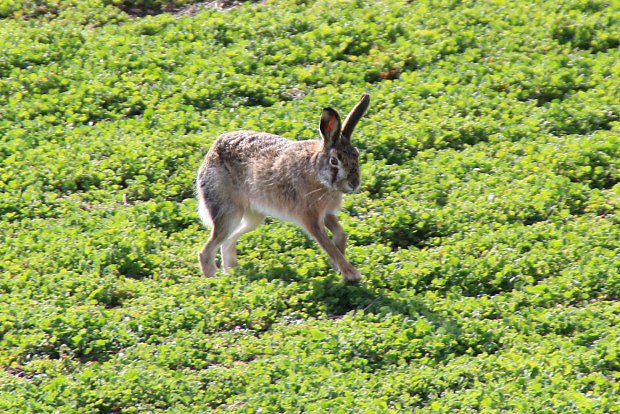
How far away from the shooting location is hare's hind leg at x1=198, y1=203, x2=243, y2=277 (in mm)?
9648

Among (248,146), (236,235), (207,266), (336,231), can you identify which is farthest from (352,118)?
(207,266)

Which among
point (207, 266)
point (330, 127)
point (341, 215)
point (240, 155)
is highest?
point (330, 127)

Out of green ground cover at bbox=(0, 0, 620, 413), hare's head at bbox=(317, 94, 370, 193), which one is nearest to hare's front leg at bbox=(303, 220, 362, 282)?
green ground cover at bbox=(0, 0, 620, 413)

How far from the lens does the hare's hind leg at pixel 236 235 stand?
9.83 m

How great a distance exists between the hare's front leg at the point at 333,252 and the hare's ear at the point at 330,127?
0.68 metres

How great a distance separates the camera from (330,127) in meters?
9.30

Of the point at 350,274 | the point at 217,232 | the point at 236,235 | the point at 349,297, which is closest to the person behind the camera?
the point at 349,297

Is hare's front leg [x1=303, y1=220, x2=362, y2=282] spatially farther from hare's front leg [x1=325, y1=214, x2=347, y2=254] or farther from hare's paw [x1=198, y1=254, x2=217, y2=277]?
hare's paw [x1=198, y1=254, x2=217, y2=277]

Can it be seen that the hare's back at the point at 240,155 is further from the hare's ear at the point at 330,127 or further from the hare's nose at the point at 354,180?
the hare's nose at the point at 354,180

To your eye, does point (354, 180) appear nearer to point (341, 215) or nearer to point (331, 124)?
point (331, 124)

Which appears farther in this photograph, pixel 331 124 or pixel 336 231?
pixel 336 231

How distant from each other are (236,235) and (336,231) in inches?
37.3

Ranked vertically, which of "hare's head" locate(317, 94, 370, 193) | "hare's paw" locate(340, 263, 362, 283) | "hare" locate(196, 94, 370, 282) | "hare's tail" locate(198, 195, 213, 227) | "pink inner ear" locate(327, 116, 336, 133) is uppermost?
"pink inner ear" locate(327, 116, 336, 133)

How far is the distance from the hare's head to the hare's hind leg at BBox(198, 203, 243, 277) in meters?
0.93
